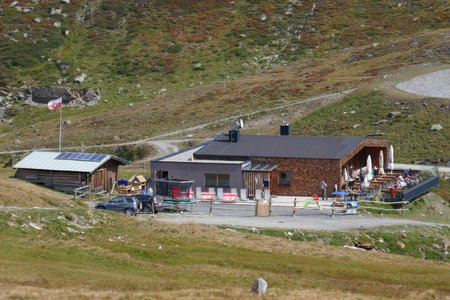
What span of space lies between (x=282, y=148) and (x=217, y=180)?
5.72m

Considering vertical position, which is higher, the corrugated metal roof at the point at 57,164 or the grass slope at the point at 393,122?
the grass slope at the point at 393,122

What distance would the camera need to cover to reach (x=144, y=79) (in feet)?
464

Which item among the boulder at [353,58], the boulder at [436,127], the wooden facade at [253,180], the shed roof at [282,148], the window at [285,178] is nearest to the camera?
the wooden facade at [253,180]

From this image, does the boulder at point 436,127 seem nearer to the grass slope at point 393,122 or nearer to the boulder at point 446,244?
the grass slope at point 393,122

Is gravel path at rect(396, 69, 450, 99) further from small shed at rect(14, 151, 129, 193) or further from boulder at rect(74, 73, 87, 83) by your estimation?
boulder at rect(74, 73, 87, 83)

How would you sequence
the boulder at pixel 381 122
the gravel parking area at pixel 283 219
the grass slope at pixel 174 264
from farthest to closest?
the boulder at pixel 381 122 → the gravel parking area at pixel 283 219 → the grass slope at pixel 174 264

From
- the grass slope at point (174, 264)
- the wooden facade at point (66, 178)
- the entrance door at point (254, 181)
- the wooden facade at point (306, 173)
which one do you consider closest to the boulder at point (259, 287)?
the grass slope at point (174, 264)

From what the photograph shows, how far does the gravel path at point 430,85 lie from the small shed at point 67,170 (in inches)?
1720

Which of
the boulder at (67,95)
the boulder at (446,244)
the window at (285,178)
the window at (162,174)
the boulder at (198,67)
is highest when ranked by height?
the boulder at (198,67)

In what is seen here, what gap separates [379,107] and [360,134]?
8.63 metres

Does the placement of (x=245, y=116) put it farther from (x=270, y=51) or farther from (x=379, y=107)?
(x=270, y=51)

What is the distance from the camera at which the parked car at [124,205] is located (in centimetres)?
5941

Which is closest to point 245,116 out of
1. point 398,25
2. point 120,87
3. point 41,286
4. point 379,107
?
→ point 379,107

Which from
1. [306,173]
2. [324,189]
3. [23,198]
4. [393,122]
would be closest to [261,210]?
[324,189]
